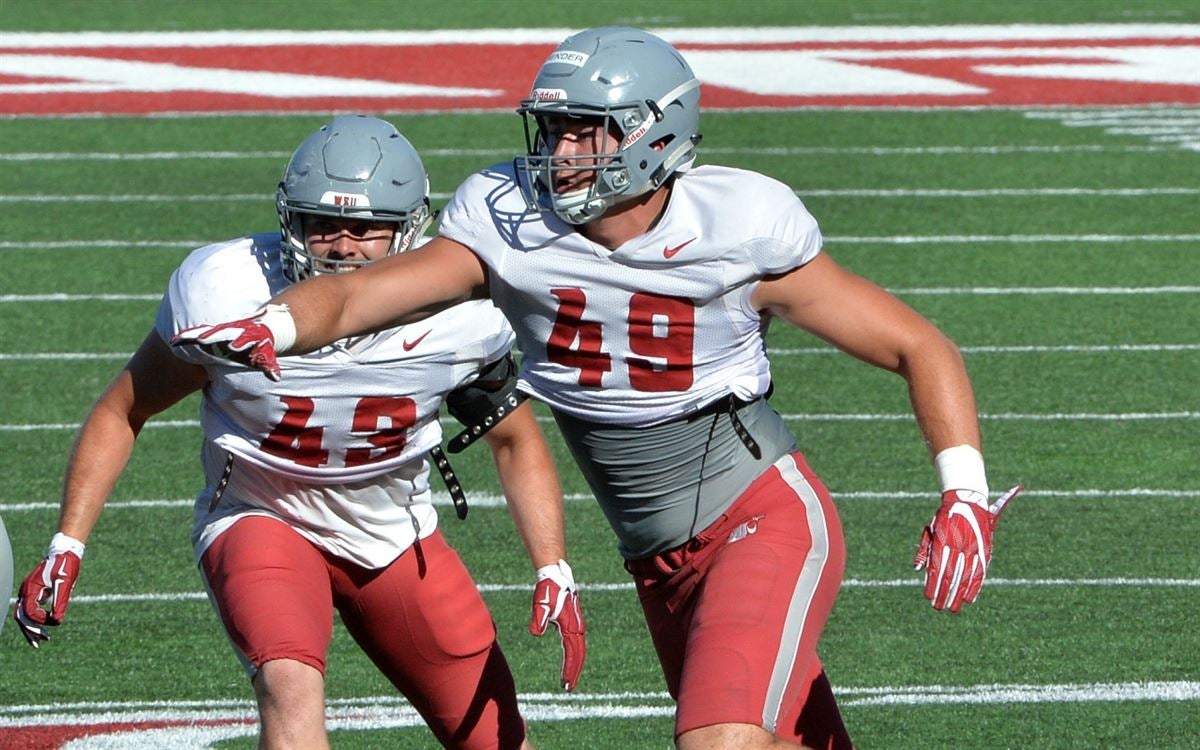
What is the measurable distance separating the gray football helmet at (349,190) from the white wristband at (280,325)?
0.76m

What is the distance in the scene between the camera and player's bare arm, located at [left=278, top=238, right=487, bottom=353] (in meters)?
3.49

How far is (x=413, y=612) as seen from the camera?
4.27 metres

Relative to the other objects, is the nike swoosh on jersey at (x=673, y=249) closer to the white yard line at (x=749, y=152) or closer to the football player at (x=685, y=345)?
the football player at (x=685, y=345)

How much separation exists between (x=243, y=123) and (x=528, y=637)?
8633 millimetres

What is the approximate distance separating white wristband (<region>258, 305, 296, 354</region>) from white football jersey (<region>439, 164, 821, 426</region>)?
19.0 inches

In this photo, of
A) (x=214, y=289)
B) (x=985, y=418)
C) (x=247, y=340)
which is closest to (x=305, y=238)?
(x=214, y=289)

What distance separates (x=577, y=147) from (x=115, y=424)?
1.14 metres

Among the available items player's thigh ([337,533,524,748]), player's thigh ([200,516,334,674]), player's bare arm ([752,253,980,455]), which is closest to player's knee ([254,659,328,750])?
player's thigh ([200,516,334,674])

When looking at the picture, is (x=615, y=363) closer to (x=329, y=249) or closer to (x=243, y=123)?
(x=329, y=249)

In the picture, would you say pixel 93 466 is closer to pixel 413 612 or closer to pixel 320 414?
pixel 320 414

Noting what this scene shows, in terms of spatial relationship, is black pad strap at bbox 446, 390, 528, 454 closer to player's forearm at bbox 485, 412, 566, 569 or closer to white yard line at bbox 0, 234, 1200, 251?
player's forearm at bbox 485, 412, 566, 569

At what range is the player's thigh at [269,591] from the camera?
3928 mm

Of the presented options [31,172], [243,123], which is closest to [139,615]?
[31,172]

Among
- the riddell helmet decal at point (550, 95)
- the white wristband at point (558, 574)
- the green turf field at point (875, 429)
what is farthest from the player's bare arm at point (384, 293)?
the green turf field at point (875, 429)
